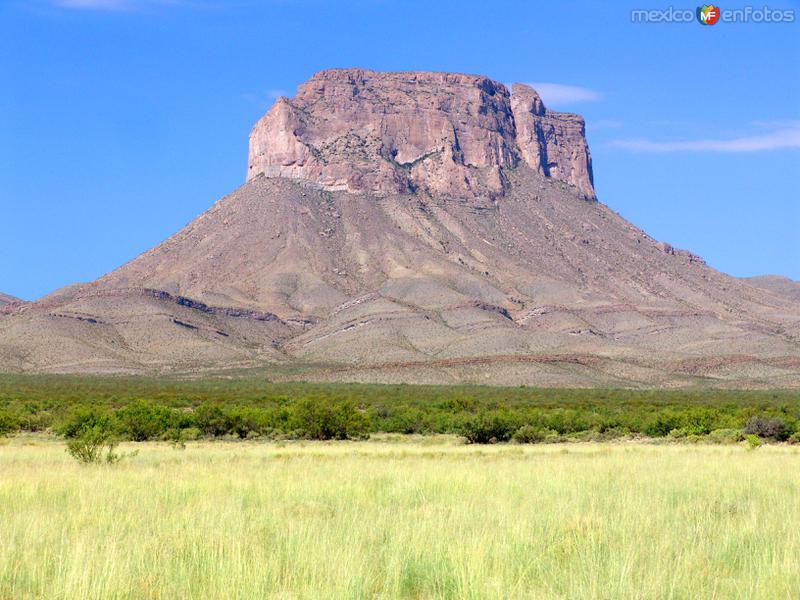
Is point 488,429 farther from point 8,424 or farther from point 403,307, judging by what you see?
point 403,307

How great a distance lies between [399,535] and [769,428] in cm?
3073

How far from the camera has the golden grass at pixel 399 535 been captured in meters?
7.61

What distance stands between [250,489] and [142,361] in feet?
357

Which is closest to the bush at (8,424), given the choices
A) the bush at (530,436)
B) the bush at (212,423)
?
the bush at (212,423)

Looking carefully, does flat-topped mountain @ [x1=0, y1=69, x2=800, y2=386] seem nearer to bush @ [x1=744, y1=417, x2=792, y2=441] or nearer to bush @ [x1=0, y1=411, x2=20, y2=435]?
bush @ [x1=744, y1=417, x2=792, y2=441]

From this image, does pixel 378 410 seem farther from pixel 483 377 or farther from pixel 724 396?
pixel 483 377

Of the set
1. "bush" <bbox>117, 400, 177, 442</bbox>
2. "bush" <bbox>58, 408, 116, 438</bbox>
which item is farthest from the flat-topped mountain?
"bush" <bbox>58, 408, 116, 438</bbox>

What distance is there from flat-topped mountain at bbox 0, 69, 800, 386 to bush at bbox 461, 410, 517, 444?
64286 mm

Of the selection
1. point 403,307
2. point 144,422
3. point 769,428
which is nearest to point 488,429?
point 769,428

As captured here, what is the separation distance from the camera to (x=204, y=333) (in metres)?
133

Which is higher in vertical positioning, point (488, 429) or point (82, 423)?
point (82, 423)

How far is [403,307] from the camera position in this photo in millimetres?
143250

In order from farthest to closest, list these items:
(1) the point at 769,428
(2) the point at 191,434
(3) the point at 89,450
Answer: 1. (1) the point at 769,428
2. (2) the point at 191,434
3. (3) the point at 89,450

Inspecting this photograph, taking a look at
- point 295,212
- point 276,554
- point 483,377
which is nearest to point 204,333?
point 483,377
